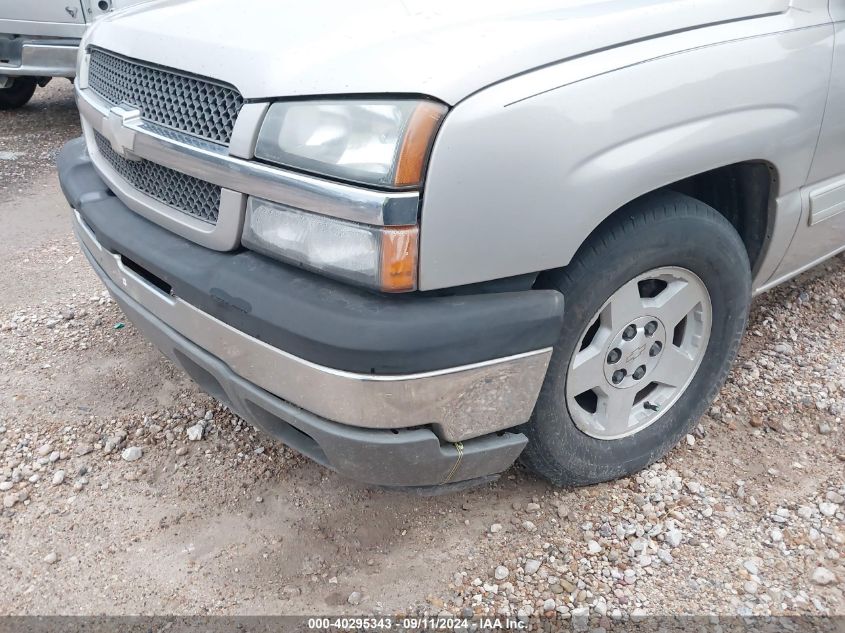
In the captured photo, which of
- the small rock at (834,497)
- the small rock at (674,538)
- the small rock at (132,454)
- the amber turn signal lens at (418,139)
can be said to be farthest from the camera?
the small rock at (132,454)

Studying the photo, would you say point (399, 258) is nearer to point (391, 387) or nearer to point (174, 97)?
point (391, 387)

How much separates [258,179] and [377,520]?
1.17m

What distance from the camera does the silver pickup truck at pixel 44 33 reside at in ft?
17.8

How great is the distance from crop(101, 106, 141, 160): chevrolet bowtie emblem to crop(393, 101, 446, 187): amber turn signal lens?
0.90 m

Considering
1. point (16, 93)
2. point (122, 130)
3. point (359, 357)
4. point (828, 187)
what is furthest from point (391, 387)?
point (16, 93)

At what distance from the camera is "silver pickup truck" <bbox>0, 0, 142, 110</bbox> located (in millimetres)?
5418

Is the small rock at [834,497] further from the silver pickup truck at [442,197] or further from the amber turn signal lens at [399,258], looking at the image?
the amber turn signal lens at [399,258]

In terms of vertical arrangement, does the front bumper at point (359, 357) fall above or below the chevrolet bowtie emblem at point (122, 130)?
below

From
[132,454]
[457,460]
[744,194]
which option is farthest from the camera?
[132,454]

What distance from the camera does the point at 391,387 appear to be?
5.32 ft

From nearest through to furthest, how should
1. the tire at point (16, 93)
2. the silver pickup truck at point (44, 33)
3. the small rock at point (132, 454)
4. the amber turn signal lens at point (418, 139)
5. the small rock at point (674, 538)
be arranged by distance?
the amber turn signal lens at point (418, 139) < the small rock at point (674, 538) < the small rock at point (132, 454) < the silver pickup truck at point (44, 33) < the tire at point (16, 93)

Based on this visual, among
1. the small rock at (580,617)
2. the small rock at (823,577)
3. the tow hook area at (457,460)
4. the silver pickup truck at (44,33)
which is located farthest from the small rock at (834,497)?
the silver pickup truck at (44,33)

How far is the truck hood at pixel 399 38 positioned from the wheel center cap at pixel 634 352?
2.69 ft

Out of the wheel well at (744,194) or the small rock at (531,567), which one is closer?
the small rock at (531,567)
